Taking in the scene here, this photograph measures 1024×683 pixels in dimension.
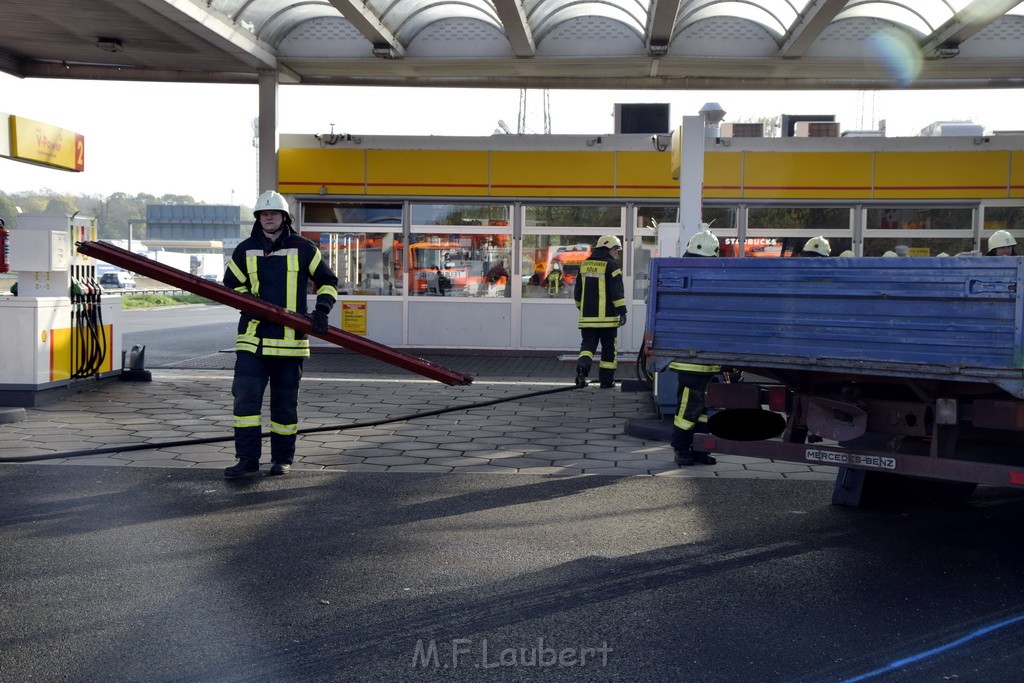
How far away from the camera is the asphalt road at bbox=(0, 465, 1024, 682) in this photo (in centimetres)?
386

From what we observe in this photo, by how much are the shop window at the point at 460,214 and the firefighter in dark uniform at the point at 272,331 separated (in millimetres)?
9362

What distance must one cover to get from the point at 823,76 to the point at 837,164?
1575mm

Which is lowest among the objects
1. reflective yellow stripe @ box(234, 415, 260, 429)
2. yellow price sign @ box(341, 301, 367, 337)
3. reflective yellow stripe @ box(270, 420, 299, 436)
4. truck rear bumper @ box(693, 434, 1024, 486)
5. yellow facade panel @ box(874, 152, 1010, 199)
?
reflective yellow stripe @ box(270, 420, 299, 436)

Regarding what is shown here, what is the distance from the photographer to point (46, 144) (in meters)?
12.5

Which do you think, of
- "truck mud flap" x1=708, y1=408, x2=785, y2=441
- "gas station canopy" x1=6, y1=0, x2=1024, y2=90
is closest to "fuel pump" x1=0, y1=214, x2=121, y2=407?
"gas station canopy" x1=6, y1=0, x2=1024, y2=90


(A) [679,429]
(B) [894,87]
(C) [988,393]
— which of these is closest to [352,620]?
(C) [988,393]

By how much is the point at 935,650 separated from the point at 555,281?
42.4 ft

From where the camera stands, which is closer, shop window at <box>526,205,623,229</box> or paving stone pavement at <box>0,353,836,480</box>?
paving stone pavement at <box>0,353,836,480</box>

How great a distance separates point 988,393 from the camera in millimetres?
5266

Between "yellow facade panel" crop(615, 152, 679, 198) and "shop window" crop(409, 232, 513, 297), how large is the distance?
2.00 metres

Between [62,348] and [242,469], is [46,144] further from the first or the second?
[242,469]

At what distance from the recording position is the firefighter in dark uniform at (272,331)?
7.24 meters

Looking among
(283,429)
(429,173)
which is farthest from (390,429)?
(429,173)

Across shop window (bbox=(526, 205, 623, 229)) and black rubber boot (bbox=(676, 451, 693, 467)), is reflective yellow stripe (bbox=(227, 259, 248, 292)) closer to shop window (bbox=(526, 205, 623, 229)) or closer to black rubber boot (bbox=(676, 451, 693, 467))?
black rubber boot (bbox=(676, 451, 693, 467))
